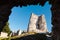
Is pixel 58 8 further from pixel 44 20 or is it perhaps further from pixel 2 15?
pixel 44 20

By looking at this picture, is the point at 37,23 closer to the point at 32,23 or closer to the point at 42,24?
the point at 42,24

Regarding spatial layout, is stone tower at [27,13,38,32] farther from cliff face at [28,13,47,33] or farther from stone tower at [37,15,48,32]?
stone tower at [37,15,48,32]

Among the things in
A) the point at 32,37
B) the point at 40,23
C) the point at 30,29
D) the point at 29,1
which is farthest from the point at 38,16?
the point at 29,1

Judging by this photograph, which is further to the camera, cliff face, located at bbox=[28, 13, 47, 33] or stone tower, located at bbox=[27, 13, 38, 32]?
cliff face, located at bbox=[28, 13, 47, 33]

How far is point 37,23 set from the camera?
85.8 metres

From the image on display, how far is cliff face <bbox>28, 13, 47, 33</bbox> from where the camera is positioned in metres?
80.2

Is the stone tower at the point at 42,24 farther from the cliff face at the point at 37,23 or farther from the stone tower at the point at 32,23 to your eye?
the stone tower at the point at 32,23

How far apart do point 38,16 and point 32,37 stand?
176 feet

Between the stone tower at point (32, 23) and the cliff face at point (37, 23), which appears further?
the cliff face at point (37, 23)

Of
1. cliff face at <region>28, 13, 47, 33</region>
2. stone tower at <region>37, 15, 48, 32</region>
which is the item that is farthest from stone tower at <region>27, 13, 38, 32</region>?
stone tower at <region>37, 15, 48, 32</region>

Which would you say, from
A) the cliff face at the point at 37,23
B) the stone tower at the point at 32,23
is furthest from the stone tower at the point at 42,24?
the stone tower at the point at 32,23

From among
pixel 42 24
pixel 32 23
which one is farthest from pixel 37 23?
pixel 32 23

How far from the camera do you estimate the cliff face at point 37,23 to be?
80.2 m

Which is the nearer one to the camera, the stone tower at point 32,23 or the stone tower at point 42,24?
the stone tower at point 32,23
